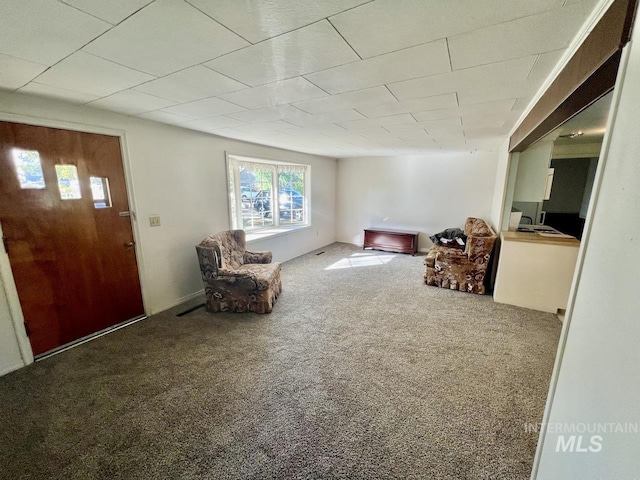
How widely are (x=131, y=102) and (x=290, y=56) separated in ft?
5.50

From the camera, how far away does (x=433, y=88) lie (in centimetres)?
182

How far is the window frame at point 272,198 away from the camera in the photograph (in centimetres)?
396

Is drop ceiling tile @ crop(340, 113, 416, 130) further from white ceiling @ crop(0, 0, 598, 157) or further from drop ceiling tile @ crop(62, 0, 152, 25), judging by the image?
drop ceiling tile @ crop(62, 0, 152, 25)

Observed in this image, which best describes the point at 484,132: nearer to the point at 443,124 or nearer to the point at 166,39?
the point at 443,124

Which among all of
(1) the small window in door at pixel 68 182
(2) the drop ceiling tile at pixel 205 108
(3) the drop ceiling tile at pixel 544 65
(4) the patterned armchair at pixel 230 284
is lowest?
(4) the patterned armchair at pixel 230 284

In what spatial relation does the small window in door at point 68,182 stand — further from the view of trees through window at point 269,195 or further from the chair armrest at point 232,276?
the view of trees through window at point 269,195

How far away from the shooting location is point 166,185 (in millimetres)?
3070

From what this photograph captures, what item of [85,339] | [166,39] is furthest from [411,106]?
[85,339]

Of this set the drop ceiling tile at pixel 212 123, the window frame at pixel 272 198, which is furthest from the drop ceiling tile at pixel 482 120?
the window frame at pixel 272 198

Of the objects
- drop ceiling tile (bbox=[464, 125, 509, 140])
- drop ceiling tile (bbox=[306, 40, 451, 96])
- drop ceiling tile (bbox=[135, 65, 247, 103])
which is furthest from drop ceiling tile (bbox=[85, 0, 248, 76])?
drop ceiling tile (bbox=[464, 125, 509, 140])

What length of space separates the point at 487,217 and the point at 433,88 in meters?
4.33

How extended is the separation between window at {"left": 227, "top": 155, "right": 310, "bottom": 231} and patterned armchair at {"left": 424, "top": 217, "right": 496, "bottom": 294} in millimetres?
2921

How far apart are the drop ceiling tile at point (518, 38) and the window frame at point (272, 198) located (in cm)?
324

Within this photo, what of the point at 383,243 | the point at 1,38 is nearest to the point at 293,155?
the point at 383,243
